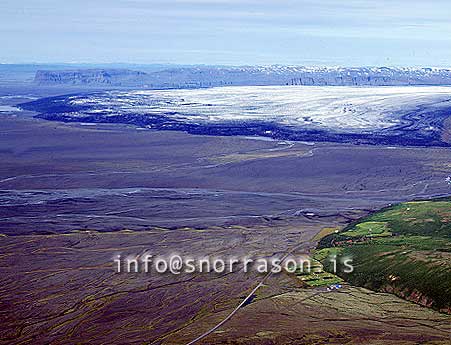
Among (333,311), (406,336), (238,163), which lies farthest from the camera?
(238,163)

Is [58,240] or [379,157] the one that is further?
[379,157]

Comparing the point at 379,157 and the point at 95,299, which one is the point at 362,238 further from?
the point at 379,157

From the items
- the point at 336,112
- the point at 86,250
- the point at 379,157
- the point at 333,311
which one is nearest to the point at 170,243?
the point at 86,250

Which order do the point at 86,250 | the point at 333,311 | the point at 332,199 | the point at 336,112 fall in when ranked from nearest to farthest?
1. the point at 333,311
2. the point at 86,250
3. the point at 332,199
4. the point at 336,112

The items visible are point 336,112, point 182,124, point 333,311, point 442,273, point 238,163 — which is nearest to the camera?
point 333,311

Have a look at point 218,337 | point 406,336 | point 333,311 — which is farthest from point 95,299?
point 406,336

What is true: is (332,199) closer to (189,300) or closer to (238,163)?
(238,163)
